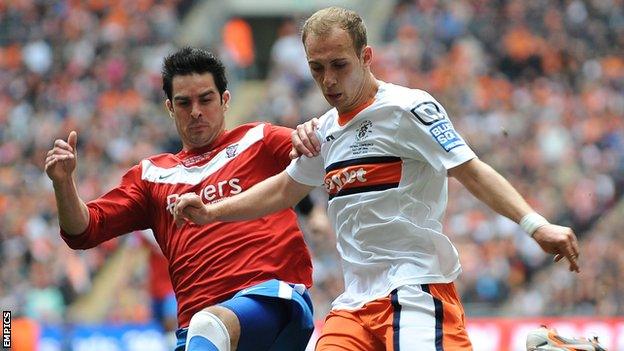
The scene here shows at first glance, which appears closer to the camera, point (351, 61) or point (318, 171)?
point (351, 61)

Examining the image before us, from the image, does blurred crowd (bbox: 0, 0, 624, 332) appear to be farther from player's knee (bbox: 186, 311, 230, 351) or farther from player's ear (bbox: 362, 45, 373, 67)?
player's ear (bbox: 362, 45, 373, 67)

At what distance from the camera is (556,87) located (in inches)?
910

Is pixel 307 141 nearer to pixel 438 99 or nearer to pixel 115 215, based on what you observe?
pixel 115 215

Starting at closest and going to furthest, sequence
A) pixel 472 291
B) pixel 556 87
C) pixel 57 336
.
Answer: pixel 57 336 < pixel 472 291 < pixel 556 87

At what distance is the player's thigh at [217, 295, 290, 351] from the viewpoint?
22.6 feet

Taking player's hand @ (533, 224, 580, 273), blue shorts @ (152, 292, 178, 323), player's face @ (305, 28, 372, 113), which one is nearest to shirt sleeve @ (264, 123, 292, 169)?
player's face @ (305, 28, 372, 113)

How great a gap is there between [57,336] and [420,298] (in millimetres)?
9376

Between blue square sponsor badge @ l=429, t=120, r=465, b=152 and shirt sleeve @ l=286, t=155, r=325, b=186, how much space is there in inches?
30.7

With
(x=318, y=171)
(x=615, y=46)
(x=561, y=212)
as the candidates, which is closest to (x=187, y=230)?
(x=318, y=171)

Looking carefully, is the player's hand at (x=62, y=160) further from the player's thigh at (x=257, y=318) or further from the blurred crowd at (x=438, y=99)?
the blurred crowd at (x=438, y=99)

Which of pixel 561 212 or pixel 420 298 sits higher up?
pixel 420 298

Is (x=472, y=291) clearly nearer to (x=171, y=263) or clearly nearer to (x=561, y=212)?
(x=561, y=212)

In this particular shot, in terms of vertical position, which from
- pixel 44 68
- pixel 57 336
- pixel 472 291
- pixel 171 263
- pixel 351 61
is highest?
pixel 44 68

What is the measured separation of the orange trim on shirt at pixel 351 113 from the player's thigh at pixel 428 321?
0.86 meters
